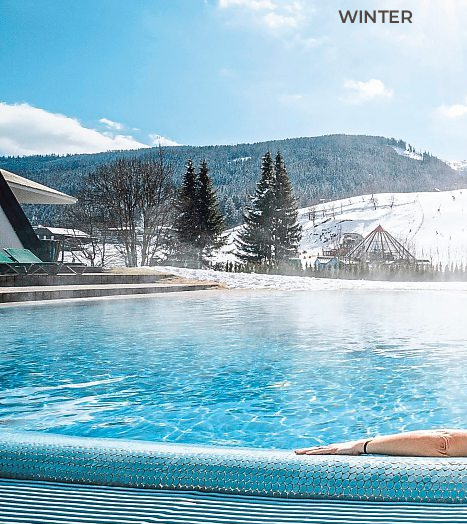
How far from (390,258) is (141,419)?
20.4m

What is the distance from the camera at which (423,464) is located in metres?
1.62

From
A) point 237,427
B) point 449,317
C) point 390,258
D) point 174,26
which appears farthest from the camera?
point 390,258

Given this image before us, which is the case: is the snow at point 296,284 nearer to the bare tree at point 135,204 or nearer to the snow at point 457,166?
the bare tree at point 135,204

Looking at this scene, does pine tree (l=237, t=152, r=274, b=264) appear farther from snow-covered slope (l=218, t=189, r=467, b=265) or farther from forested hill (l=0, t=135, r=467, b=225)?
forested hill (l=0, t=135, r=467, b=225)

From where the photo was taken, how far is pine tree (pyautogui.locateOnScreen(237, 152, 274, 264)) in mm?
25359

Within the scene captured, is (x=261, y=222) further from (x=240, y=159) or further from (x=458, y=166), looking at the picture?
(x=458, y=166)

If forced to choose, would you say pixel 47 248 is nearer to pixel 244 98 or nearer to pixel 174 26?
pixel 174 26

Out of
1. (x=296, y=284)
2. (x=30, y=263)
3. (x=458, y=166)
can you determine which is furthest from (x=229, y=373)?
(x=458, y=166)

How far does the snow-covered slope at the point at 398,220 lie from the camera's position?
3878 centimetres

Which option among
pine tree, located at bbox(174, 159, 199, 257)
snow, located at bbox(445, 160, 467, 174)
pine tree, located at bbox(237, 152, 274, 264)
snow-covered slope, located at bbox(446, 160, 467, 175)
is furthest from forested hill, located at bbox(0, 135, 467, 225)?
pine tree, located at bbox(174, 159, 199, 257)

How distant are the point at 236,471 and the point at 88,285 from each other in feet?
31.4

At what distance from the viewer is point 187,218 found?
23.9m

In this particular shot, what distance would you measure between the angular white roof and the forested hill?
3559 centimetres

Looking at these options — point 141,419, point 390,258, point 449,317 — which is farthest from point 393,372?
point 390,258
